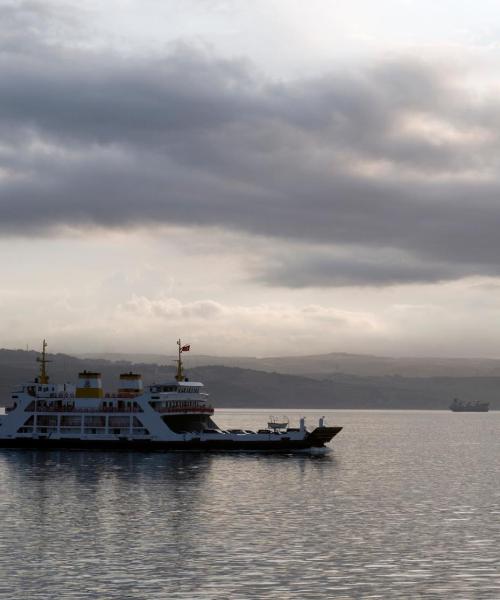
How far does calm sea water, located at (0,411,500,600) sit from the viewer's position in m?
45.8

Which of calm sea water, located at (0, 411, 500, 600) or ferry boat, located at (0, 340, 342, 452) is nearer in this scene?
calm sea water, located at (0, 411, 500, 600)

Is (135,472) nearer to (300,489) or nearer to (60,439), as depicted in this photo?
(300,489)

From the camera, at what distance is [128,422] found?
13262 centimetres

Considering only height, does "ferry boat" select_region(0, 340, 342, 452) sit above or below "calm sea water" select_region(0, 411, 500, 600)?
above

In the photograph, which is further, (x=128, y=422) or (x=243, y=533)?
(x=128, y=422)

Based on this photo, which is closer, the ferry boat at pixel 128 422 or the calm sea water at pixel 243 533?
the calm sea water at pixel 243 533

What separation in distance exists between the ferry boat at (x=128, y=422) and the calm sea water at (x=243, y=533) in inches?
618

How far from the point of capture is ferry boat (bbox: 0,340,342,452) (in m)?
130

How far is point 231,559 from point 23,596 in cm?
1302

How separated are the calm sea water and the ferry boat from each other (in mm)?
15696

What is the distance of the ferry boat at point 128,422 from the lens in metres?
130

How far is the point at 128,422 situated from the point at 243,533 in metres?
73.3

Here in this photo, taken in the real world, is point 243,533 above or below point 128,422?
below

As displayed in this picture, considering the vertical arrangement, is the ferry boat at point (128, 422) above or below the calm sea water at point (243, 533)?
above
